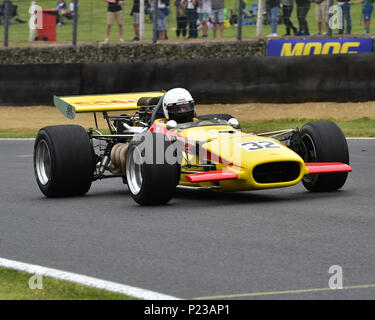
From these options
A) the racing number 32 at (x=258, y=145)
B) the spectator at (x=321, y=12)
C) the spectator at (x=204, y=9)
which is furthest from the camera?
the spectator at (x=204, y=9)

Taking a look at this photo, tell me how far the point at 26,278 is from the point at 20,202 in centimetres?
421

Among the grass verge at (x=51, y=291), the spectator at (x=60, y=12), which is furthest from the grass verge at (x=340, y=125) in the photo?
the grass verge at (x=51, y=291)

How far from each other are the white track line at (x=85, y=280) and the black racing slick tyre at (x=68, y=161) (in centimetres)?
345

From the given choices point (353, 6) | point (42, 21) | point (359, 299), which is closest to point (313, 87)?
point (353, 6)

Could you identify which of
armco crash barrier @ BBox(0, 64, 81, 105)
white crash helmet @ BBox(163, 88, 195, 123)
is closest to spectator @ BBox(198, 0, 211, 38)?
armco crash barrier @ BBox(0, 64, 81, 105)

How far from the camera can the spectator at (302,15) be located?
2225 centimetres

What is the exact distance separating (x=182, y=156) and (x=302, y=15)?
13815 mm

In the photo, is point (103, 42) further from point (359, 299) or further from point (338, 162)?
point (359, 299)

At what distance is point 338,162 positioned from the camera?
1004 cm

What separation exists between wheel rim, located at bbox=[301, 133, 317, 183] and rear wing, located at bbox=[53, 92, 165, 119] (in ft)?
7.82

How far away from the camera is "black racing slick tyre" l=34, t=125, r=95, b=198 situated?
33.9ft

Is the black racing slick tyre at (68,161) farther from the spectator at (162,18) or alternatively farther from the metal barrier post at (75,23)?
the metal barrier post at (75,23)

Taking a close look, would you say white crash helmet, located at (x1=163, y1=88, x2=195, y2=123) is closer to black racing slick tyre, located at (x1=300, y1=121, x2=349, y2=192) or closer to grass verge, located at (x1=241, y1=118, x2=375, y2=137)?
black racing slick tyre, located at (x1=300, y1=121, x2=349, y2=192)

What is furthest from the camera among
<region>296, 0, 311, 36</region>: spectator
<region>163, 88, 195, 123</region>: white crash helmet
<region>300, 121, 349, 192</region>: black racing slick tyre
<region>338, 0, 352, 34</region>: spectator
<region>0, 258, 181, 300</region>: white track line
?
<region>296, 0, 311, 36</region>: spectator
